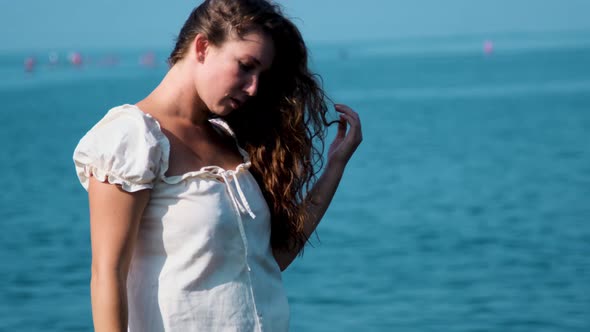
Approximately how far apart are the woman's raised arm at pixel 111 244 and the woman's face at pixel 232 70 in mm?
259

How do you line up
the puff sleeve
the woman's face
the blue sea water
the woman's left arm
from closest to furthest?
the puff sleeve, the woman's face, the woman's left arm, the blue sea water

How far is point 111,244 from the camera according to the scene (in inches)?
71.7

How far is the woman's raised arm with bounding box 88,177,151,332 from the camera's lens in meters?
1.81

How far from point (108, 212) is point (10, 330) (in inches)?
245

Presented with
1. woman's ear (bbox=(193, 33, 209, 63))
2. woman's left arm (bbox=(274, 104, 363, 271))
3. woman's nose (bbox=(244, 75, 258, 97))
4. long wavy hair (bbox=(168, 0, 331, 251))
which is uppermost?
woman's ear (bbox=(193, 33, 209, 63))

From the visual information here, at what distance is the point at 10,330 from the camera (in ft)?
25.0

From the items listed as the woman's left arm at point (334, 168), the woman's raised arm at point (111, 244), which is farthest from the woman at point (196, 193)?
the woman's left arm at point (334, 168)

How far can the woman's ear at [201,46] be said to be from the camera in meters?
1.97

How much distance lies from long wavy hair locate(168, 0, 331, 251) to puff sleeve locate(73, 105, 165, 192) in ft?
0.68

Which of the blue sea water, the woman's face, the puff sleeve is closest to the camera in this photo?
the puff sleeve

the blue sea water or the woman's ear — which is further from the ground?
the woman's ear

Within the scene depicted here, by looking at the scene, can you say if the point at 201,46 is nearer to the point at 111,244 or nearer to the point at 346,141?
the point at 111,244

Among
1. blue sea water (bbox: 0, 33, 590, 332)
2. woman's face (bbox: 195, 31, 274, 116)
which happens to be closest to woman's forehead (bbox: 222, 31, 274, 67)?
woman's face (bbox: 195, 31, 274, 116)

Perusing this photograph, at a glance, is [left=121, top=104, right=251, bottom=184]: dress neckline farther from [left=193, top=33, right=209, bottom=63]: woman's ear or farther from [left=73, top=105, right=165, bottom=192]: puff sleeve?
[left=193, top=33, right=209, bottom=63]: woman's ear
